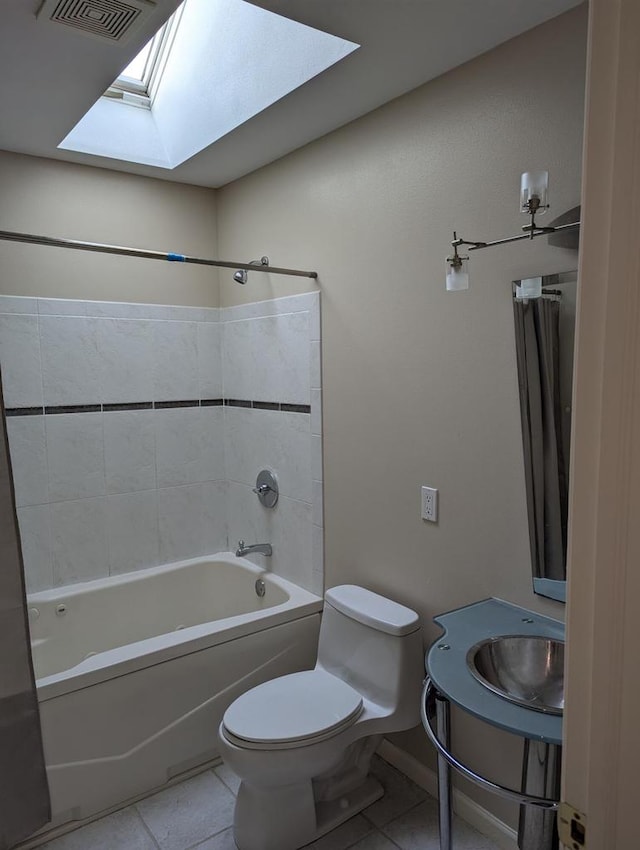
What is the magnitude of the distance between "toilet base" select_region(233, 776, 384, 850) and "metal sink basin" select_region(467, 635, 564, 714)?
83 cm

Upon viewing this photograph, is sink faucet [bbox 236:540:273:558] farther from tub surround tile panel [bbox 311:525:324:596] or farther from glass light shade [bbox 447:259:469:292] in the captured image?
glass light shade [bbox 447:259:469:292]

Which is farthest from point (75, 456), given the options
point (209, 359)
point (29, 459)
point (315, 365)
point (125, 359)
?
point (315, 365)

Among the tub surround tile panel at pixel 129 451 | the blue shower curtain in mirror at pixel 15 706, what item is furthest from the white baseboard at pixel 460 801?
the tub surround tile panel at pixel 129 451

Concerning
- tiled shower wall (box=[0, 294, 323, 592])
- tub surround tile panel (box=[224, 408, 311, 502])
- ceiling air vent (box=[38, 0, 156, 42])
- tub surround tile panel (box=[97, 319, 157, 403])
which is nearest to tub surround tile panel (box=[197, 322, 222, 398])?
tiled shower wall (box=[0, 294, 323, 592])

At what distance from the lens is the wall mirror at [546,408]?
5.49 feet

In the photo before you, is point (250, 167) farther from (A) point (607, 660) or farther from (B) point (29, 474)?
(A) point (607, 660)

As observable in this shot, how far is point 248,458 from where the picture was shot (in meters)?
3.14

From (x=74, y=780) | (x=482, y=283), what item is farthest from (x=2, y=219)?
(x=74, y=780)

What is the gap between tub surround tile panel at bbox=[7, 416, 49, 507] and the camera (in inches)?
105

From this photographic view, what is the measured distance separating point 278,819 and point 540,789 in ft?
3.00

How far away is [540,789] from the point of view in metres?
1.47

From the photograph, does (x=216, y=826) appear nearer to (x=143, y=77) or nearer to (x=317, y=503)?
(x=317, y=503)

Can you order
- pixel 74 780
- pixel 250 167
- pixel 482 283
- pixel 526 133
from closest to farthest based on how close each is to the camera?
pixel 526 133, pixel 482 283, pixel 74 780, pixel 250 167

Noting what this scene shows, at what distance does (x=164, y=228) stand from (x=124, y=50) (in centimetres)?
133
